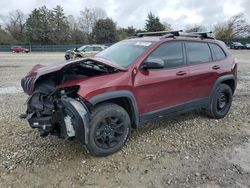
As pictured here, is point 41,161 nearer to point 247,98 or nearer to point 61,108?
point 61,108

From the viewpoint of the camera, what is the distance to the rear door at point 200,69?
497 centimetres

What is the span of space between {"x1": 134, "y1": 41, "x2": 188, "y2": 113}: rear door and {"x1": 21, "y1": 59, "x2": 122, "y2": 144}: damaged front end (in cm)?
56

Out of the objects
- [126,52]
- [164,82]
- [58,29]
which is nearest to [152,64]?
[164,82]

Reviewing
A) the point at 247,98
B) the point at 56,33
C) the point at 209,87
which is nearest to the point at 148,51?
the point at 209,87

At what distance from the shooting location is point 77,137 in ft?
11.8

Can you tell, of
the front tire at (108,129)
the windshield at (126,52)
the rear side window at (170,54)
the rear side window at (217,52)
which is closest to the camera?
the front tire at (108,129)

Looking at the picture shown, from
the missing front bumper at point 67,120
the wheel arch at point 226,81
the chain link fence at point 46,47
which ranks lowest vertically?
the chain link fence at point 46,47

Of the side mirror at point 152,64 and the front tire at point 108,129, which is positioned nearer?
the front tire at point 108,129

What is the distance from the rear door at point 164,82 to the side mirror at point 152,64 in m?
0.08

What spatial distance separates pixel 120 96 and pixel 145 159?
39.3 inches

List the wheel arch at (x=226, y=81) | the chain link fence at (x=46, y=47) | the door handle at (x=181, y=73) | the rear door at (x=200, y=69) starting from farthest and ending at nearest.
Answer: the chain link fence at (x=46, y=47), the wheel arch at (x=226, y=81), the rear door at (x=200, y=69), the door handle at (x=181, y=73)

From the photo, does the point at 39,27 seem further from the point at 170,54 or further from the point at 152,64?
the point at 152,64

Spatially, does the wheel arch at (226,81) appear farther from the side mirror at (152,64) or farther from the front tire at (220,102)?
the side mirror at (152,64)

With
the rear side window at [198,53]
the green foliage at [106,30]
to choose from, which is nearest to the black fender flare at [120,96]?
the rear side window at [198,53]
